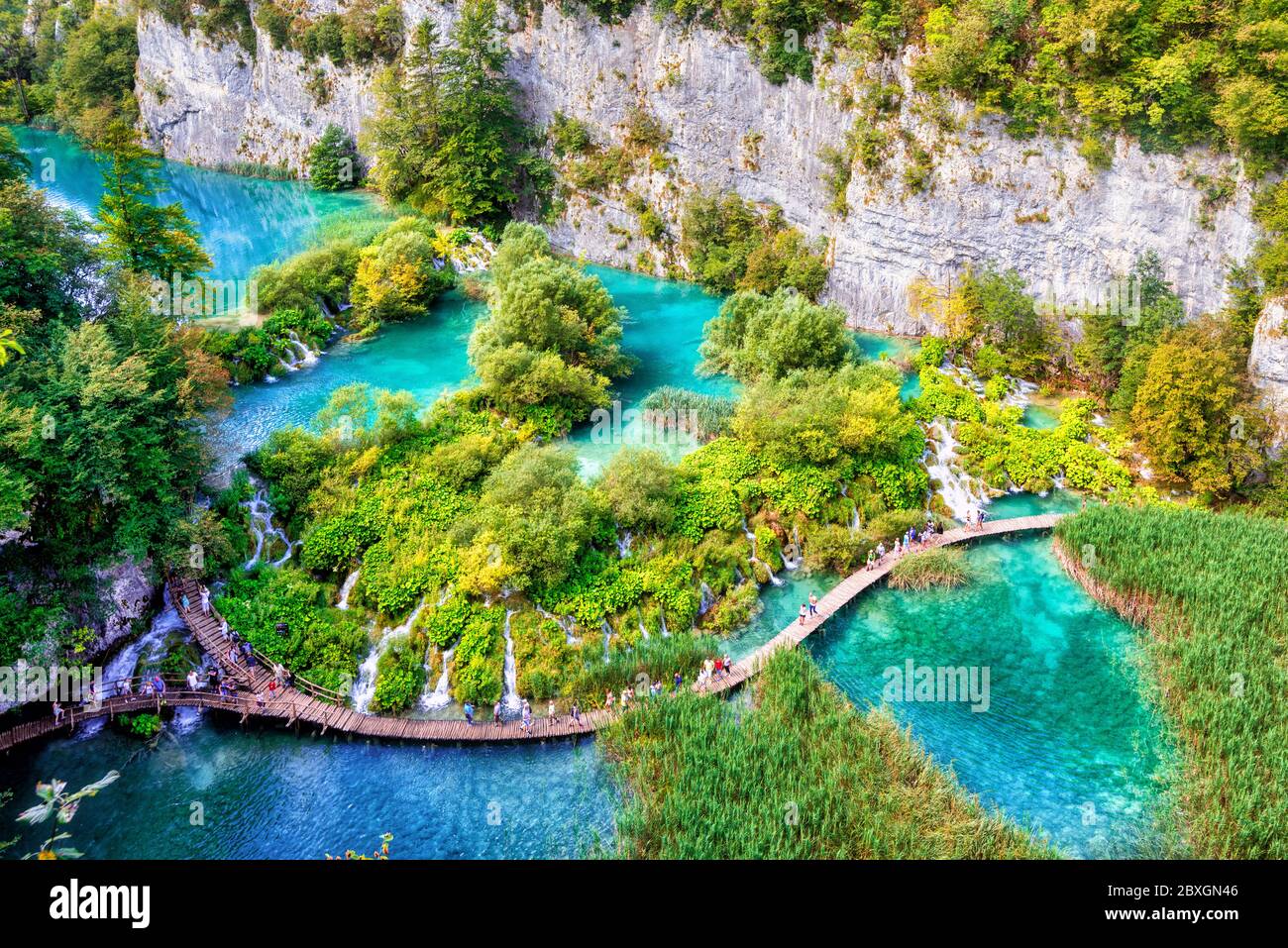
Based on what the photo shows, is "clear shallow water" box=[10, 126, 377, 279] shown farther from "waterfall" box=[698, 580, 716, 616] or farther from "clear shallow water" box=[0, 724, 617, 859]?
"waterfall" box=[698, 580, 716, 616]

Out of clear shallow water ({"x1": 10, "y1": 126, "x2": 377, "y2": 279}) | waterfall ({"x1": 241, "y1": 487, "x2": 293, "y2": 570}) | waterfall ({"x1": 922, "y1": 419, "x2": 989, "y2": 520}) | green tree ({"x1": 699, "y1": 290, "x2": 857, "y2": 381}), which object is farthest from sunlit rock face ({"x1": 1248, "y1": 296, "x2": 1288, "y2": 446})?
clear shallow water ({"x1": 10, "y1": 126, "x2": 377, "y2": 279})

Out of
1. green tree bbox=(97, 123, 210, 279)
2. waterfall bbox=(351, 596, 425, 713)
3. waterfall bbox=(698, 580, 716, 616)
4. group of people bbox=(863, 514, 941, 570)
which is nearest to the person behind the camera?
waterfall bbox=(351, 596, 425, 713)

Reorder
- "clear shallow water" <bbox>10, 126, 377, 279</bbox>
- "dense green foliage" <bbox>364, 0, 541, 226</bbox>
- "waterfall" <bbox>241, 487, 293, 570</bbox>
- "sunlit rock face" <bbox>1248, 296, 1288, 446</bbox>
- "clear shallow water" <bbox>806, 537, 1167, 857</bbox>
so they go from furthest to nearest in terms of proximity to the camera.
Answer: "dense green foliage" <bbox>364, 0, 541, 226</bbox> → "clear shallow water" <bbox>10, 126, 377, 279</bbox> → "sunlit rock face" <bbox>1248, 296, 1288, 446</bbox> → "waterfall" <bbox>241, 487, 293, 570</bbox> → "clear shallow water" <bbox>806, 537, 1167, 857</bbox>

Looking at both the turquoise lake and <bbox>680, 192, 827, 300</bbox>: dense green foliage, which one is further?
<bbox>680, 192, 827, 300</bbox>: dense green foliage

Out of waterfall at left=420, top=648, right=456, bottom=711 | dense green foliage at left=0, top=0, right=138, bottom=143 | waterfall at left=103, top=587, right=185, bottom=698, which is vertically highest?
dense green foliage at left=0, top=0, right=138, bottom=143

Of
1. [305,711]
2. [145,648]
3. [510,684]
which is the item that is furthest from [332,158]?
[510,684]

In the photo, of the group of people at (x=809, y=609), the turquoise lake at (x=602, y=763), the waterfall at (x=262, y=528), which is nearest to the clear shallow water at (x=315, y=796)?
the turquoise lake at (x=602, y=763)
